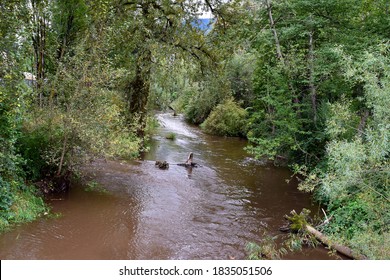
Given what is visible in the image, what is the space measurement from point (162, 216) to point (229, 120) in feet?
58.5

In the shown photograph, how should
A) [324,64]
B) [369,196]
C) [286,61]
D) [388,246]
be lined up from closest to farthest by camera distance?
[388,246], [369,196], [324,64], [286,61]

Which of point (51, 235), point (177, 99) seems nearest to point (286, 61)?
point (51, 235)

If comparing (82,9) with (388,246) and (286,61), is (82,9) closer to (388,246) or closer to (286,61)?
(286,61)

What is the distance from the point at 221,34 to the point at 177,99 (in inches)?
1079

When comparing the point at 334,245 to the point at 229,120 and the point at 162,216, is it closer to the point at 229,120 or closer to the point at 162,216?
the point at 162,216

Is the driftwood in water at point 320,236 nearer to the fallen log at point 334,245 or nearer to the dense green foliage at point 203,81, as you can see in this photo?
the fallen log at point 334,245

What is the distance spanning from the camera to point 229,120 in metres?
26.0

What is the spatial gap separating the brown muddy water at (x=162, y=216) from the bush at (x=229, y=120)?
10.4m

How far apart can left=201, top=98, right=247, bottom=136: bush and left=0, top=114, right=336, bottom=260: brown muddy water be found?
1043 cm

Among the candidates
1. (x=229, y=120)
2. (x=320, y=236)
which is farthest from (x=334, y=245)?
(x=229, y=120)

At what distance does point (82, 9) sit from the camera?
1013cm

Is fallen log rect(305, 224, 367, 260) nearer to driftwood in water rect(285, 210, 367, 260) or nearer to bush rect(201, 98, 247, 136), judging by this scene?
driftwood in water rect(285, 210, 367, 260)

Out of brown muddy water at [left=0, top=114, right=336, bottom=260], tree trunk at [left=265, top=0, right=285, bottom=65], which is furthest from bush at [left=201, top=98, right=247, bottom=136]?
tree trunk at [left=265, top=0, right=285, bottom=65]

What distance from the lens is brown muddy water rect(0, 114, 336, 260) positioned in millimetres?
6824
